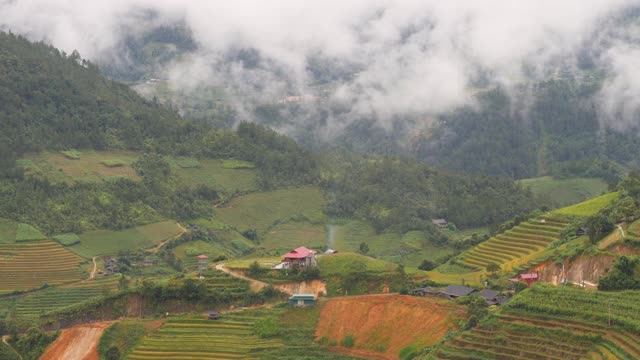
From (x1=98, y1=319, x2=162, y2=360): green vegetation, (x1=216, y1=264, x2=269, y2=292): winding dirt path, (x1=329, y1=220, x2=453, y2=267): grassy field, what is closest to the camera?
(x1=98, y1=319, x2=162, y2=360): green vegetation

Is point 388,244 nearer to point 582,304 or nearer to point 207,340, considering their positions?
point 207,340

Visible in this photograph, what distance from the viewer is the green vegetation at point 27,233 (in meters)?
77.1

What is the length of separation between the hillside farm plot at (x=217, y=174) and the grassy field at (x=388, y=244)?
1140cm

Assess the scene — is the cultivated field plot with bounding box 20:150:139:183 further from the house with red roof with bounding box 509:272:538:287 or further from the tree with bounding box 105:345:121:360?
the house with red roof with bounding box 509:272:538:287

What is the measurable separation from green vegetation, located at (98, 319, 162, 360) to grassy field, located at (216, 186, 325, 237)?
127 feet

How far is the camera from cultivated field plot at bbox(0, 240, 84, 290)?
72.3 m

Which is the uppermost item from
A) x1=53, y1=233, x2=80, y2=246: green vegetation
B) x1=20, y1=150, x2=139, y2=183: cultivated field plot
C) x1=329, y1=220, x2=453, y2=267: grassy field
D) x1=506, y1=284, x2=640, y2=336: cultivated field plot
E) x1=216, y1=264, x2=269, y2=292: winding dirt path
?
x1=20, y1=150, x2=139, y2=183: cultivated field plot

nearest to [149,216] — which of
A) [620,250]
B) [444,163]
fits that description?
[620,250]

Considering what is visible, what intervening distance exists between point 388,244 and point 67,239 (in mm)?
31312

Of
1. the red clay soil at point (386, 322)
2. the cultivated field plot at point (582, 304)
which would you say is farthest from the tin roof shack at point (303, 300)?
the cultivated field plot at point (582, 304)

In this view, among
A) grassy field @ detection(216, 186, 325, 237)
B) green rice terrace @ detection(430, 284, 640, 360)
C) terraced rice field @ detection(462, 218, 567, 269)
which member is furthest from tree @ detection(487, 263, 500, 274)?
grassy field @ detection(216, 186, 325, 237)

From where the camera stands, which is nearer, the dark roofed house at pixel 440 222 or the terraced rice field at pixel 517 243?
the terraced rice field at pixel 517 243

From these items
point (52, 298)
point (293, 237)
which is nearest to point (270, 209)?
point (293, 237)

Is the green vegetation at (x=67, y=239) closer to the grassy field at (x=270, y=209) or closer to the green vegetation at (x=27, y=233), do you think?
the green vegetation at (x=27, y=233)
